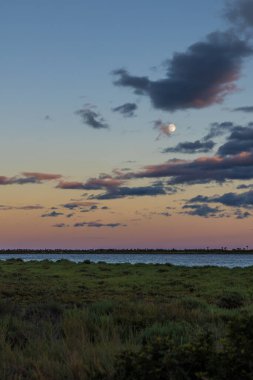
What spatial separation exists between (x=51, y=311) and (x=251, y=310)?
21.0 feet

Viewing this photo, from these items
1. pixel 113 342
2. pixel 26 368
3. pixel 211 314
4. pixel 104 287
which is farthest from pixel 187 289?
pixel 26 368

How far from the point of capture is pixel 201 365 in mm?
7758

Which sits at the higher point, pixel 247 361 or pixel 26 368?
pixel 247 361

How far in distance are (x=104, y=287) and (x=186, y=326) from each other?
1642 centimetres

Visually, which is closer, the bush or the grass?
the grass

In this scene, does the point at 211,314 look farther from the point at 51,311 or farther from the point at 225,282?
the point at 225,282

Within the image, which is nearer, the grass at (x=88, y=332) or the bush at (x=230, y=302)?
the grass at (x=88, y=332)

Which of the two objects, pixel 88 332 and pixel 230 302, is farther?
pixel 230 302

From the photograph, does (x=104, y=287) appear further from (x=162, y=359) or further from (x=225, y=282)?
(x=162, y=359)

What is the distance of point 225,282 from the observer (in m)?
32.9

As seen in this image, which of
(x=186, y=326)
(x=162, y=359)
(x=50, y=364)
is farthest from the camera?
(x=186, y=326)

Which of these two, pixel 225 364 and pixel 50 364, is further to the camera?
pixel 50 364

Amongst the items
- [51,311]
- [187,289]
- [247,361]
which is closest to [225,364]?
[247,361]

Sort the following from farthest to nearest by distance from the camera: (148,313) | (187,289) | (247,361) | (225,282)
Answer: (225,282)
(187,289)
(148,313)
(247,361)
